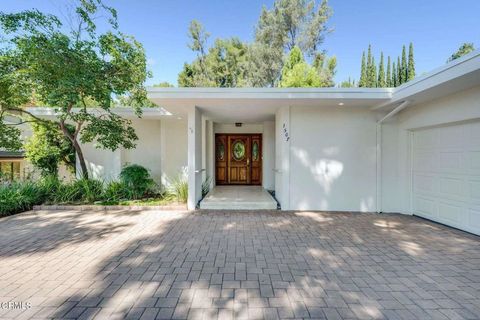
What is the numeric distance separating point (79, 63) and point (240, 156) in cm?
635

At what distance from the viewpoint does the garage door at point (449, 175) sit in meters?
4.46

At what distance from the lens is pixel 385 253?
364 cm

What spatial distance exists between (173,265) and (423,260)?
3.55m

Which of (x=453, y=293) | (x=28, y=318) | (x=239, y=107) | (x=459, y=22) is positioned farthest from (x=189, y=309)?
(x=459, y=22)

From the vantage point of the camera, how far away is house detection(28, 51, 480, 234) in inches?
178

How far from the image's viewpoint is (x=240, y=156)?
33.6 feet

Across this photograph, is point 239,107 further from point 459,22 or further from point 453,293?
point 459,22

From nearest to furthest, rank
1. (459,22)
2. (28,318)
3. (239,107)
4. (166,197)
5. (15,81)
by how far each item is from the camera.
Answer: (28,318), (15,81), (239,107), (166,197), (459,22)

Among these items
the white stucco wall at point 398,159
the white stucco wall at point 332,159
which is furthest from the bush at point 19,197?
the white stucco wall at point 398,159

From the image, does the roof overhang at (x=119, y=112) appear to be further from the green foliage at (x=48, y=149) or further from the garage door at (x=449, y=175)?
the garage door at (x=449, y=175)

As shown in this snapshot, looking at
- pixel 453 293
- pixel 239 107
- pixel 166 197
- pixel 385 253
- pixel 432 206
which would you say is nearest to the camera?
pixel 453 293

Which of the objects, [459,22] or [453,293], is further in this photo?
[459,22]

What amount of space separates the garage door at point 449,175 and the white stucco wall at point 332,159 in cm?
99

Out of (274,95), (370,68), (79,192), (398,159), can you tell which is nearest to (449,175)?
(398,159)
